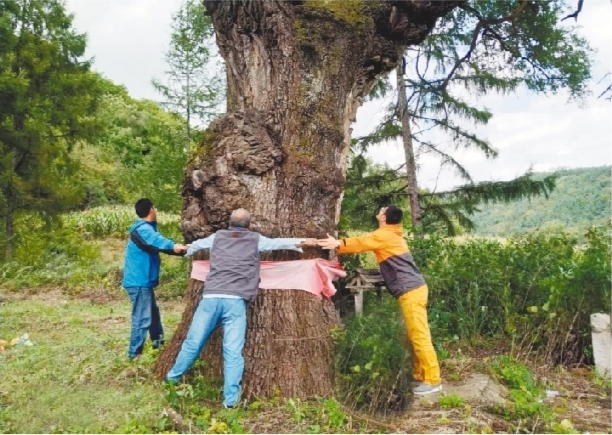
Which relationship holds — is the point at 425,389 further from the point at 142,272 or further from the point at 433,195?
the point at 433,195

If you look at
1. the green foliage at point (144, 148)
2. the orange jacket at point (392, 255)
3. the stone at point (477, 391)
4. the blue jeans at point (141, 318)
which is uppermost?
the green foliage at point (144, 148)

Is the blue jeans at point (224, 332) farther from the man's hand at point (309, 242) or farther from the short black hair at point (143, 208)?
the short black hair at point (143, 208)

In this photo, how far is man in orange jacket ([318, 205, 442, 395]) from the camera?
568cm

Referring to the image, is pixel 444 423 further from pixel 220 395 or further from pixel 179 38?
pixel 179 38

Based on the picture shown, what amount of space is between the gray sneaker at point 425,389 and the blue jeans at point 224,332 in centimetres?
172

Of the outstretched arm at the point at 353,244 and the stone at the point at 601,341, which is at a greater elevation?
the outstretched arm at the point at 353,244

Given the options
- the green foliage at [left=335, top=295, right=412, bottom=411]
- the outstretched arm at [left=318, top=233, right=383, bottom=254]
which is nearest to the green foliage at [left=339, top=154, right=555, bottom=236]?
the outstretched arm at [left=318, top=233, right=383, bottom=254]

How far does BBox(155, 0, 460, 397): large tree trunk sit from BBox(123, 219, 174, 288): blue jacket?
786 millimetres

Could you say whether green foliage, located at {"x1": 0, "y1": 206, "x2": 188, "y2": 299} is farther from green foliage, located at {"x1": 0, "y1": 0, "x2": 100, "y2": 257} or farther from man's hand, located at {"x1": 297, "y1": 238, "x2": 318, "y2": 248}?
man's hand, located at {"x1": 297, "y1": 238, "x2": 318, "y2": 248}

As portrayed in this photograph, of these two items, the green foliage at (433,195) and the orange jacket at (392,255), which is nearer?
the orange jacket at (392,255)

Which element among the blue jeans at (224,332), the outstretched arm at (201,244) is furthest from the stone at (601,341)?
the outstretched arm at (201,244)

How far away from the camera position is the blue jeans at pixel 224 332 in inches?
197

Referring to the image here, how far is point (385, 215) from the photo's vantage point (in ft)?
20.0

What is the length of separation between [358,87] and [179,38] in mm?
9246
